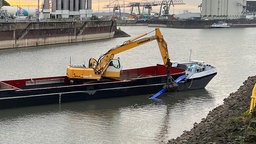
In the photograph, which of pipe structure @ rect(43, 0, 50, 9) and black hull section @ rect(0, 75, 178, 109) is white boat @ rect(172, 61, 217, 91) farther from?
pipe structure @ rect(43, 0, 50, 9)

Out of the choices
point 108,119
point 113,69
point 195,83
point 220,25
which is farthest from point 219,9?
point 108,119

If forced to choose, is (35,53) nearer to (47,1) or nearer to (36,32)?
(36,32)

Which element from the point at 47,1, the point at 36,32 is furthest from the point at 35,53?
the point at 47,1

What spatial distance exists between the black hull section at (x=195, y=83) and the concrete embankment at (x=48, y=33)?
2997 cm

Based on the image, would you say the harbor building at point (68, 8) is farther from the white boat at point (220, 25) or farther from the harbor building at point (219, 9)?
the harbor building at point (219, 9)

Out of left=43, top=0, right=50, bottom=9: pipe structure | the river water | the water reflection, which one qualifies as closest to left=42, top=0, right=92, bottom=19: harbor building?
left=43, top=0, right=50, bottom=9: pipe structure

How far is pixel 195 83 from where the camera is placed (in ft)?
84.8

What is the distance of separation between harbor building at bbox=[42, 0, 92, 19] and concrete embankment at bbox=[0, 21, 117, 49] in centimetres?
1351

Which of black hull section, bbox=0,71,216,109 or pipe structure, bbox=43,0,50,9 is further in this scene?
pipe structure, bbox=43,0,50,9

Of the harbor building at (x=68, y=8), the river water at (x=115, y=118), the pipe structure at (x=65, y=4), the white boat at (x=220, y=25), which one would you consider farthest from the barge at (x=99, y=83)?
the white boat at (x=220, y=25)

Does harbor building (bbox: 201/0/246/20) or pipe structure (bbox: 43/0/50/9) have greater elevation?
harbor building (bbox: 201/0/246/20)

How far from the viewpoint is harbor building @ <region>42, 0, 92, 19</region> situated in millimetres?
85975

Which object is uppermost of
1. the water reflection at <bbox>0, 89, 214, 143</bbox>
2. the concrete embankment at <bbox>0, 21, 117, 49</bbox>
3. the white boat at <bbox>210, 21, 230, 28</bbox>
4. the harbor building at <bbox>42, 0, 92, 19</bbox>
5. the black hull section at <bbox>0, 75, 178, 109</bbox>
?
the harbor building at <bbox>42, 0, 92, 19</bbox>

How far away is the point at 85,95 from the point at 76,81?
103 cm
